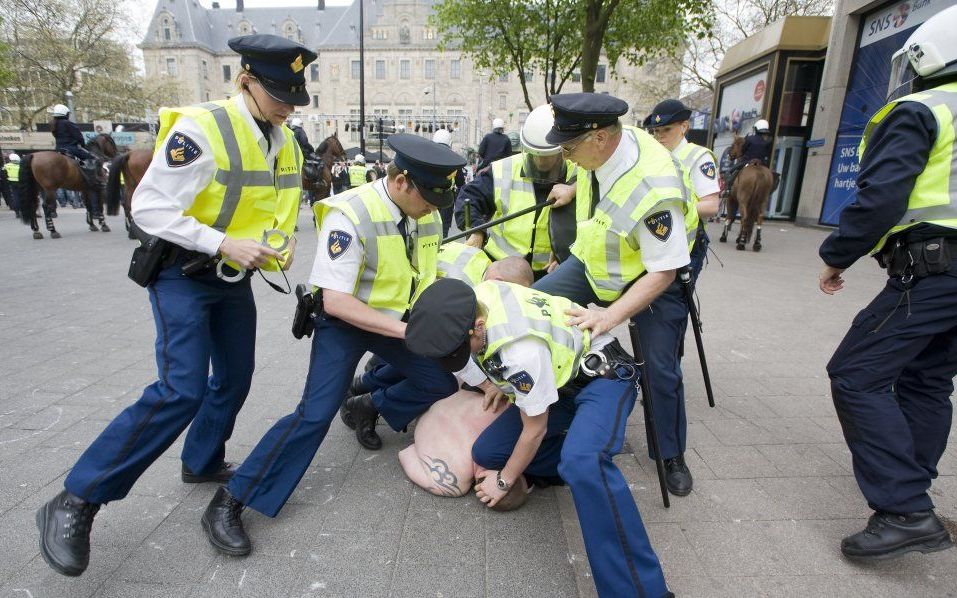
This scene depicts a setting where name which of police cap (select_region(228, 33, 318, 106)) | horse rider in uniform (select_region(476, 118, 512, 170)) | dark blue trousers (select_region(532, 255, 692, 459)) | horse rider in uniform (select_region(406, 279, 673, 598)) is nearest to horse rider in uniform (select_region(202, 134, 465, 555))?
horse rider in uniform (select_region(406, 279, 673, 598))

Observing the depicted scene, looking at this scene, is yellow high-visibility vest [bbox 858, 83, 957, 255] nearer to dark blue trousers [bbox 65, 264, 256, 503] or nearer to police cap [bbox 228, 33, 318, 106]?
police cap [bbox 228, 33, 318, 106]

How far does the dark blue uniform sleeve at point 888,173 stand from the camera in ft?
6.17

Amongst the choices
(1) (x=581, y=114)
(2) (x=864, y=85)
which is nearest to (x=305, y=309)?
(1) (x=581, y=114)

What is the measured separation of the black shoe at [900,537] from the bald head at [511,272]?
182 centimetres

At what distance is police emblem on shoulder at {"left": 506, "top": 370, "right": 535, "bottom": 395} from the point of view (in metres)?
1.91

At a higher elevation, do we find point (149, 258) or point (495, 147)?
point (495, 147)

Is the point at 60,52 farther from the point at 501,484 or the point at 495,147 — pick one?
the point at 501,484

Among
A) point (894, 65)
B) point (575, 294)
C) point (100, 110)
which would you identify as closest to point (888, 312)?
point (894, 65)

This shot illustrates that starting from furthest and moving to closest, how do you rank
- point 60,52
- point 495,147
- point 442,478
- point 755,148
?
point 60,52, point 755,148, point 495,147, point 442,478

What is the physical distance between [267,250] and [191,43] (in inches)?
2856

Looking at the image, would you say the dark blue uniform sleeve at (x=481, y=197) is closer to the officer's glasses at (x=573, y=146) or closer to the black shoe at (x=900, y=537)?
the officer's glasses at (x=573, y=146)

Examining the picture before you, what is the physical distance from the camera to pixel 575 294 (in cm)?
278

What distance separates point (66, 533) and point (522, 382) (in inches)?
66.7

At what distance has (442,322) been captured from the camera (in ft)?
5.95
